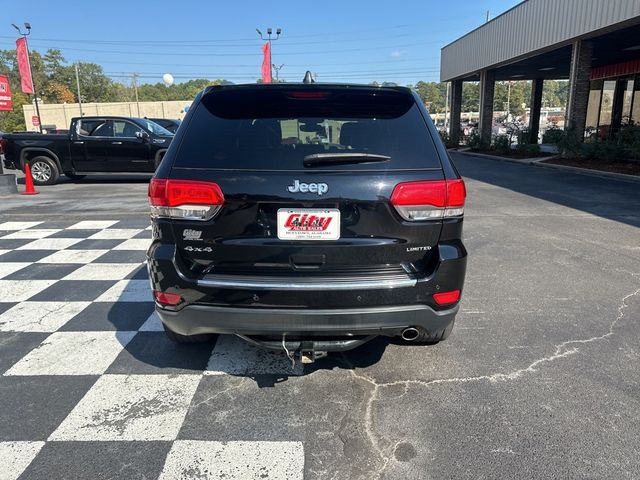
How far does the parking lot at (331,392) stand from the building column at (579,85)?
13.9 meters

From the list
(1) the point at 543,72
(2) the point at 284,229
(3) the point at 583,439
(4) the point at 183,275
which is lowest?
(3) the point at 583,439

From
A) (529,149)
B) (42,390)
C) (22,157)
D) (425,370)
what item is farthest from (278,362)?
(529,149)

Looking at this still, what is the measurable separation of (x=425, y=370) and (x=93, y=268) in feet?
13.4

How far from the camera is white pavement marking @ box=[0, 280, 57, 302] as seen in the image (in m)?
4.60

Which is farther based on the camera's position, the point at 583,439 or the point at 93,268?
the point at 93,268

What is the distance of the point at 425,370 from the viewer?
10.6 ft

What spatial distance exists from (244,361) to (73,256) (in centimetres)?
378

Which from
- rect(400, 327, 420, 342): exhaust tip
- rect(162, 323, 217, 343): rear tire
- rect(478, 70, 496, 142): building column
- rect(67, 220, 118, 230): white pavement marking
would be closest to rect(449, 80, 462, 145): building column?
rect(478, 70, 496, 142): building column

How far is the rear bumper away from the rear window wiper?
80 centimetres

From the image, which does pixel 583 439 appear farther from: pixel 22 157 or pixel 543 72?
pixel 543 72

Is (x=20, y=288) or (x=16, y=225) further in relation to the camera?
(x=16, y=225)

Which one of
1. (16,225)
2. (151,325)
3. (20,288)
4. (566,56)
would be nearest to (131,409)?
(151,325)

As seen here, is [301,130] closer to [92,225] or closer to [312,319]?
[312,319]

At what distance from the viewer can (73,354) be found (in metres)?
3.44
